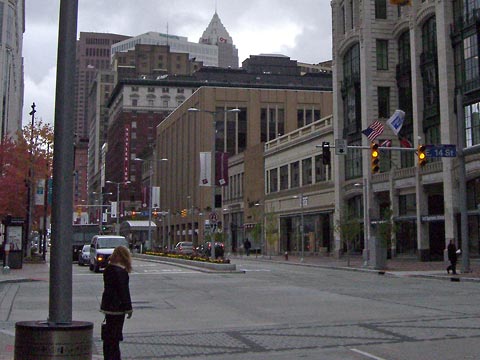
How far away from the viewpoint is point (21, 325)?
650 cm

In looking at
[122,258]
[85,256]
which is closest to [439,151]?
[122,258]

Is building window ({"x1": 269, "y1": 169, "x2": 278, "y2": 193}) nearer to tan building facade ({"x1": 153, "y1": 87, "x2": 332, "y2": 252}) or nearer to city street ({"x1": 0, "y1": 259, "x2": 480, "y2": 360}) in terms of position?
tan building facade ({"x1": 153, "y1": 87, "x2": 332, "y2": 252})

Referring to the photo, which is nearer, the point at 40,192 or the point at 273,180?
the point at 40,192

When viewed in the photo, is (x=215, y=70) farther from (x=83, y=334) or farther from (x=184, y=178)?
(x=83, y=334)

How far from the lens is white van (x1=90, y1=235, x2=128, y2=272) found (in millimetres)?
36781

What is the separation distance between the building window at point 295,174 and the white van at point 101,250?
124 ft

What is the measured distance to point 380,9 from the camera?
60344 mm

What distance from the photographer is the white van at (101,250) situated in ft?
121

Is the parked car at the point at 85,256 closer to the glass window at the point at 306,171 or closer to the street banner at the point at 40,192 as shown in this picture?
the street banner at the point at 40,192

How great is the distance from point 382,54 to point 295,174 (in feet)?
65.7

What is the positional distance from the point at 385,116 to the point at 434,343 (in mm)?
49564

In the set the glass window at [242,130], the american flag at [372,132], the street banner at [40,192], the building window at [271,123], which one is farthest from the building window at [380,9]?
the building window at [271,123]

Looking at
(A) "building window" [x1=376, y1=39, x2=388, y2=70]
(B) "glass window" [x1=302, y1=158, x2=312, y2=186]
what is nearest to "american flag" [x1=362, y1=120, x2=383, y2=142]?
(A) "building window" [x1=376, y1=39, x2=388, y2=70]

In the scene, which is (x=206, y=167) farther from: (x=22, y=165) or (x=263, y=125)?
(x=263, y=125)
